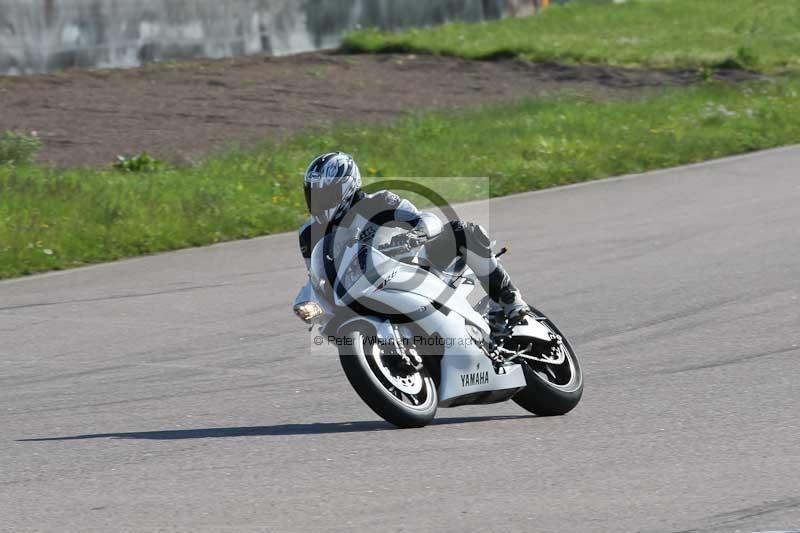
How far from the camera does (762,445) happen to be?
7074 mm

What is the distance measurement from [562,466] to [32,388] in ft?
12.5

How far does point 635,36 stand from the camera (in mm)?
28875

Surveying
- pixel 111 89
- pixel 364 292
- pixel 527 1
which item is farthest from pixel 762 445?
pixel 527 1

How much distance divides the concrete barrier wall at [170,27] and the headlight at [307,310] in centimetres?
A: 1569

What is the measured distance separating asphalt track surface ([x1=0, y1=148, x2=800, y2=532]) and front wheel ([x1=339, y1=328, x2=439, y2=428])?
0.13m

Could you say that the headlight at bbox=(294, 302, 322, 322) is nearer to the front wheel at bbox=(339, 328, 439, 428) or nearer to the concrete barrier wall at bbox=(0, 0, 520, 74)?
the front wheel at bbox=(339, 328, 439, 428)

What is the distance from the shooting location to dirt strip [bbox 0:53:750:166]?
18672 millimetres

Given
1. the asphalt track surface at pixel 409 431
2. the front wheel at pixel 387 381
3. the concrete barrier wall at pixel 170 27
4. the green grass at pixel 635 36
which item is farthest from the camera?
the green grass at pixel 635 36

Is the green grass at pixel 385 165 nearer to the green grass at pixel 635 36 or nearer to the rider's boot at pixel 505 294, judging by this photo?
the green grass at pixel 635 36

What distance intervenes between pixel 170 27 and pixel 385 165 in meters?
8.48

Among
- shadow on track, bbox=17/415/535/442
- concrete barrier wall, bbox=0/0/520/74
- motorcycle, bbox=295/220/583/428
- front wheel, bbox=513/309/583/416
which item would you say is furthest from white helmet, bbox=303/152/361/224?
concrete barrier wall, bbox=0/0/520/74

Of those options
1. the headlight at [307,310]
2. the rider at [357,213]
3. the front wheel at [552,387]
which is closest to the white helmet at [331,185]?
the rider at [357,213]

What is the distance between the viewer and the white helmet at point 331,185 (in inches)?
297

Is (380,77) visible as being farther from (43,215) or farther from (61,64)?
(43,215)
